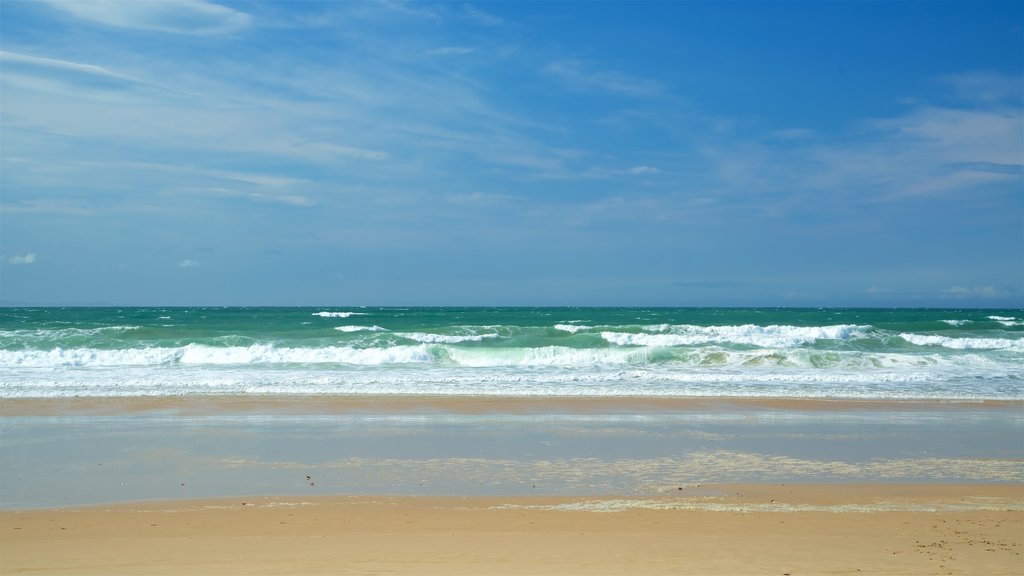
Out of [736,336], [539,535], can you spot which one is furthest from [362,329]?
[539,535]

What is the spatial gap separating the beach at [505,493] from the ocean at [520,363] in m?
3.76

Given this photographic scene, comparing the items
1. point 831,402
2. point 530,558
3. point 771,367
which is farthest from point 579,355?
point 530,558

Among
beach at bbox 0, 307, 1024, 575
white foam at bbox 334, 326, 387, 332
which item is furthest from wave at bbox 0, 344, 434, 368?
white foam at bbox 334, 326, 387, 332

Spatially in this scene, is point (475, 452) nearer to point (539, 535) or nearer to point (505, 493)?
point (505, 493)

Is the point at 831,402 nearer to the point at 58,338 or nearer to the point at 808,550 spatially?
the point at 808,550

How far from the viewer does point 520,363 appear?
25.5m

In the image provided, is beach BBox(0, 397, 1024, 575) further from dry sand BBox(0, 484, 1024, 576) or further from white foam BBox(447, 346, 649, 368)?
white foam BBox(447, 346, 649, 368)

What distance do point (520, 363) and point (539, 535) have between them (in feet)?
62.9

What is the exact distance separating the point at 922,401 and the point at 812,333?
2128 centimetres

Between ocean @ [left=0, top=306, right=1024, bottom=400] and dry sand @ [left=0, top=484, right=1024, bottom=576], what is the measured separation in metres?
9.07

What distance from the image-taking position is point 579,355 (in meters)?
26.9

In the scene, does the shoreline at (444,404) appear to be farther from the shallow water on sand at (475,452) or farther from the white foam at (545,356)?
the white foam at (545,356)

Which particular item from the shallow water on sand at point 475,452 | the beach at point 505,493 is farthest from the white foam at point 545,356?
the beach at point 505,493

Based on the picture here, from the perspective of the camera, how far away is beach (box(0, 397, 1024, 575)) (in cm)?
580
